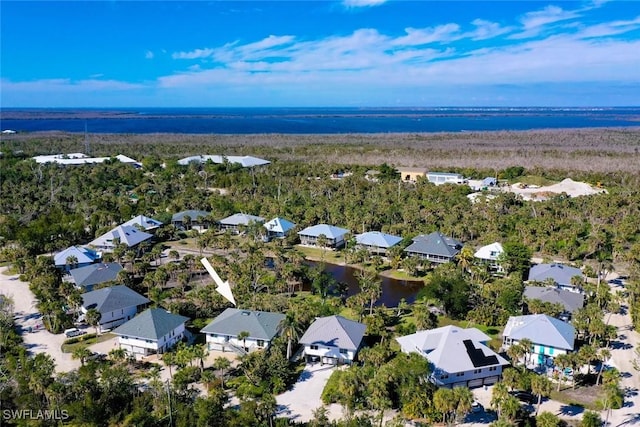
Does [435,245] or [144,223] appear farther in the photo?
[144,223]

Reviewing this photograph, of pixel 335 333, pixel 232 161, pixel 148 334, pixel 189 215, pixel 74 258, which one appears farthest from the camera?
pixel 232 161

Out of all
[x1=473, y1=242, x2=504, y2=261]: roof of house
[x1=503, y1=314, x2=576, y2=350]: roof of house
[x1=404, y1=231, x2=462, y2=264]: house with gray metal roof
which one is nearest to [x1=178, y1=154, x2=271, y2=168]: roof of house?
[x1=404, y1=231, x2=462, y2=264]: house with gray metal roof

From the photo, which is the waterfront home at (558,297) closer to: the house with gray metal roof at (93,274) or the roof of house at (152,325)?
the roof of house at (152,325)

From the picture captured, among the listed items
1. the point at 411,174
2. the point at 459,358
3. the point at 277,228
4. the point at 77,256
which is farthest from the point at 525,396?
the point at 411,174

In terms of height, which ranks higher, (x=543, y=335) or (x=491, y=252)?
(x=491, y=252)

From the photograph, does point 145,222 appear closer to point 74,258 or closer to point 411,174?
point 74,258

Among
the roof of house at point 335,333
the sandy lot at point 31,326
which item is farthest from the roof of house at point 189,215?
the roof of house at point 335,333

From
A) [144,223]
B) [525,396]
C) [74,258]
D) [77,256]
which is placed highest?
[144,223]
